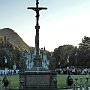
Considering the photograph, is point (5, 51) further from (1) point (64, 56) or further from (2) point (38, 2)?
(2) point (38, 2)

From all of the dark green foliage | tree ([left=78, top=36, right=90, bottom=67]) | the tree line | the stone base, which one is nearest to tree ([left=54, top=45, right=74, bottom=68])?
the tree line

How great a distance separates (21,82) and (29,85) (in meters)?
0.79

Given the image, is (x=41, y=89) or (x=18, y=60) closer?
(x=41, y=89)

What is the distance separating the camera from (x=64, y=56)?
149000mm

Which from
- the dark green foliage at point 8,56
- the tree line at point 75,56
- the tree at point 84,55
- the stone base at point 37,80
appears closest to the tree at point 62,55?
the tree line at point 75,56

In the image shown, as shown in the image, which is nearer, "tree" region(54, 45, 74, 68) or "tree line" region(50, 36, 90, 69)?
"tree line" region(50, 36, 90, 69)

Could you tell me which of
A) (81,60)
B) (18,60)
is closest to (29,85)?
(81,60)

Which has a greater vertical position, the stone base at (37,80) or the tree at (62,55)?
the tree at (62,55)

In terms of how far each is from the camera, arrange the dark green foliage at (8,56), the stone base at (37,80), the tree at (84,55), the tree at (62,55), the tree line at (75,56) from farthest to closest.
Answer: the tree at (62,55), the tree line at (75,56), the tree at (84,55), the dark green foliage at (8,56), the stone base at (37,80)

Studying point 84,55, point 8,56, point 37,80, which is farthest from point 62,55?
point 37,80

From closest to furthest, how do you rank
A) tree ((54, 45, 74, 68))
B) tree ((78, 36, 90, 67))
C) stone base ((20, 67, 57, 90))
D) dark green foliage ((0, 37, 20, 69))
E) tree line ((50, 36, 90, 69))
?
stone base ((20, 67, 57, 90)), dark green foliage ((0, 37, 20, 69)), tree ((78, 36, 90, 67)), tree line ((50, 36, 90, 69)), tree ((54, 45, 74, 68))

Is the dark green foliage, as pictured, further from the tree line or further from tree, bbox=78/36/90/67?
tree, bbox=78/36/90/67

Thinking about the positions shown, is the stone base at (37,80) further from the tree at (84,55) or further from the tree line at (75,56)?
the tree at (84,55)

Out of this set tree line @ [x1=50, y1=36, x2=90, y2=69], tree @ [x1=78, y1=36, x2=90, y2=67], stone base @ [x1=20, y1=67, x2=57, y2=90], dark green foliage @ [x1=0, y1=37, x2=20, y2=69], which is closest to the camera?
stone base @ [x1=20, y1=67, x2=57, y2=90]
